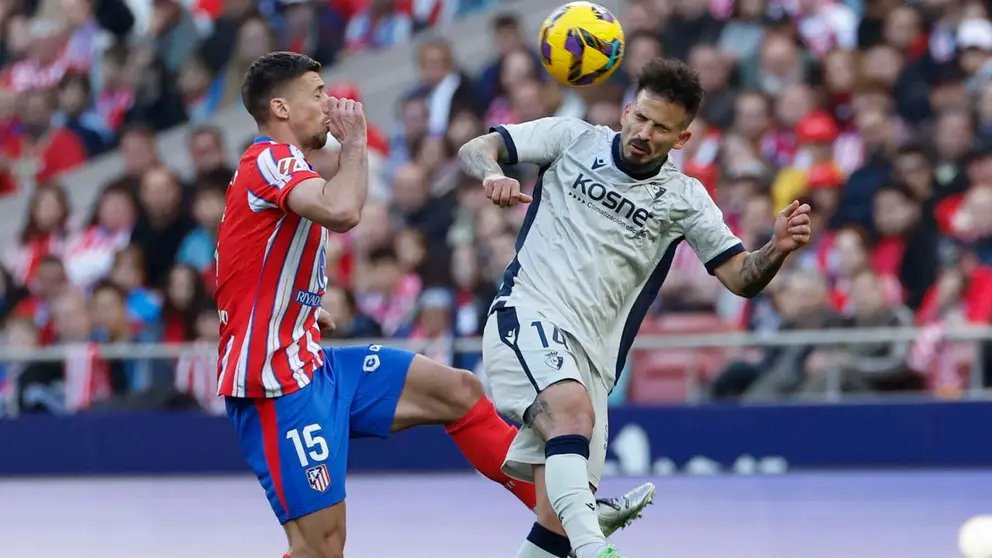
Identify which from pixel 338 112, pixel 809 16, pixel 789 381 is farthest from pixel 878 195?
pixel 338 112

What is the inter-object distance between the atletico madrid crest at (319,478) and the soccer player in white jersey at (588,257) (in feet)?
2.59

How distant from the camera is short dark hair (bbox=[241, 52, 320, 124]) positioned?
22.4 ft

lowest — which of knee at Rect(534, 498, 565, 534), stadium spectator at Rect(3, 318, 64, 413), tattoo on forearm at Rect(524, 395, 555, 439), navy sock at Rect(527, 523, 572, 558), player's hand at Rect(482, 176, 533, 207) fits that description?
stadium spectator at Rect(3, 318, 64, 413)

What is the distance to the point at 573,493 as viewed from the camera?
6.56 metres

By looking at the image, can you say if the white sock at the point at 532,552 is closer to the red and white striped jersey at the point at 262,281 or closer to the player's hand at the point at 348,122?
the red and white striped jersey at the point at 262,281

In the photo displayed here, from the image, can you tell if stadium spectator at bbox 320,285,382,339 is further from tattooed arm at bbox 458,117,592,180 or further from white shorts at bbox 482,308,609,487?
white shorts at bbox 482,308,609,487

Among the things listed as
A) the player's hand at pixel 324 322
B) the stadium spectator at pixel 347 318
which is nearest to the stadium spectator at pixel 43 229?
the stadium spectator at pixel 347 318

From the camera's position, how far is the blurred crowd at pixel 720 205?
12.6 m

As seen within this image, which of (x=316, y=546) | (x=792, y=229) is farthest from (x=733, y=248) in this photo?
(x=316, y=546)

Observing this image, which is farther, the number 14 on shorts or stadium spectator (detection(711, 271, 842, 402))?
stadium spectator (detection(711, 271, 842, 402))

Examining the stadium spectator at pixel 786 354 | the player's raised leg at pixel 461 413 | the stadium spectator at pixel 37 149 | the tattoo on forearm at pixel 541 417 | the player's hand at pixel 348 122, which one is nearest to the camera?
the player's hand at pixel 348 122

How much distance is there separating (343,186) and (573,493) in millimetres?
1429

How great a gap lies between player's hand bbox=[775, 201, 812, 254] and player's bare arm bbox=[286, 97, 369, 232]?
5.36ft

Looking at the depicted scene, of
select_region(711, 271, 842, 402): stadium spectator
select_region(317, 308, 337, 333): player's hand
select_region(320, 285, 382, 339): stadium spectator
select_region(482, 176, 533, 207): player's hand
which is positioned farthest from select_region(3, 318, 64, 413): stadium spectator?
select_region(482, 176, 533, 207): player's hand
